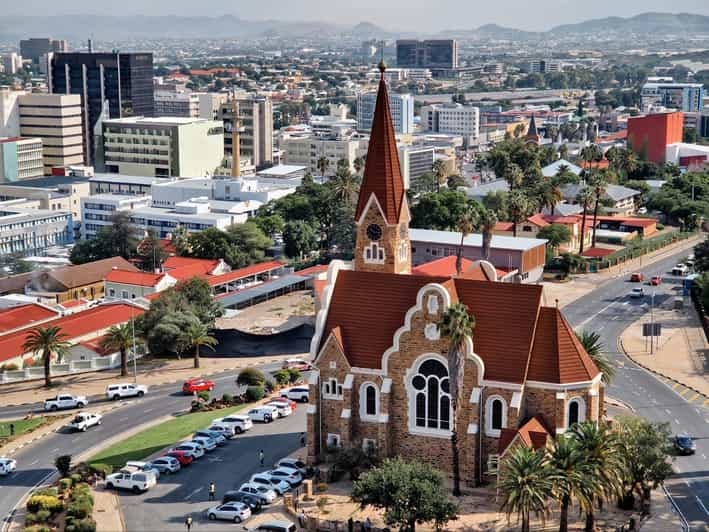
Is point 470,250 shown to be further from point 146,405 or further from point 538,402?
point 538,402

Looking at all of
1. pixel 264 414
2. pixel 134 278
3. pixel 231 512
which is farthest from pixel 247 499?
pixel 134 278

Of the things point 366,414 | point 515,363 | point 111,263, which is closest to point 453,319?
point 515,363

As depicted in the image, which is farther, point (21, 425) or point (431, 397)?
point (21, 425)

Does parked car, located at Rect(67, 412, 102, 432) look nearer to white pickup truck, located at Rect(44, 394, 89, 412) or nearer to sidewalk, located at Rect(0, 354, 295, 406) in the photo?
white pickup truck, located at Rect(44, 394, 89, 412)

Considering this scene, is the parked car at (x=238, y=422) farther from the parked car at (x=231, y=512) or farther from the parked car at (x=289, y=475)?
the parked car at (x=231, y=512)

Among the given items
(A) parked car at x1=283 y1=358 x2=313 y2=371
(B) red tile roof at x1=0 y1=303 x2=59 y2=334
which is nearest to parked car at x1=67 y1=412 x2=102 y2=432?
(A) parked car at x1=283 y1=358 x2=313 y2=371

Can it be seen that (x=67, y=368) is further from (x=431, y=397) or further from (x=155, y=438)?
(x=431, y=397)

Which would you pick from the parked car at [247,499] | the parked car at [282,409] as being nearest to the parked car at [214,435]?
the parked car at [282,409]
